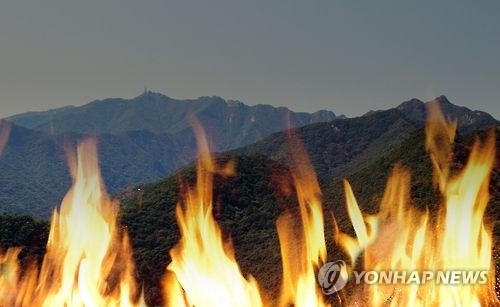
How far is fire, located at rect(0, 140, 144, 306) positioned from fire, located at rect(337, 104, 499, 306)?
578 inches

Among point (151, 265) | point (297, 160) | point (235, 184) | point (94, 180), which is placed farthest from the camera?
point (297, 160)

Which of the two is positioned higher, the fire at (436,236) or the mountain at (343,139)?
the mountain at (343,139)

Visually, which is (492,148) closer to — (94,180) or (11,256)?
(94,180)

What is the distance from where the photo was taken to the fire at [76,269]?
31.2 meters

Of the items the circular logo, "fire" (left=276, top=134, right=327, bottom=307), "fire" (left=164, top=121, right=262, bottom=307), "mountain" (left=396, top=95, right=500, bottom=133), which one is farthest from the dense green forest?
"mountain" (left=396, top=95, right=500, bottom=133)

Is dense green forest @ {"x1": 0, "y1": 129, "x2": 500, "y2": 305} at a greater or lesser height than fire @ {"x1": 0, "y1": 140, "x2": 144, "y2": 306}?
greater

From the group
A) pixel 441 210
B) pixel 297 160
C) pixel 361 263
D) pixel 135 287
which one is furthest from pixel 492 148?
pixel 297 160

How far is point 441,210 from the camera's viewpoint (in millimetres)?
39031

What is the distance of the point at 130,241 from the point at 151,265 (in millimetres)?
6542

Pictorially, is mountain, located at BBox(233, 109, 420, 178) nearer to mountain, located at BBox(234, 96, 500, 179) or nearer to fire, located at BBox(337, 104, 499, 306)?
mountain, located at BBox(234, 96, 500, 179)

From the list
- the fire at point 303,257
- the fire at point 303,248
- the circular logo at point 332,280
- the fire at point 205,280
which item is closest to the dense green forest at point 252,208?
the fire at point 303,257

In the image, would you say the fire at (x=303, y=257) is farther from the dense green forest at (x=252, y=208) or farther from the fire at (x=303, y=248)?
the dense green forest at (x=252, y=208)

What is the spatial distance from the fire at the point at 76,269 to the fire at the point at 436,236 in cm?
1469

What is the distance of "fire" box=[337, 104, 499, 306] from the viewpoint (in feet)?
75.4
